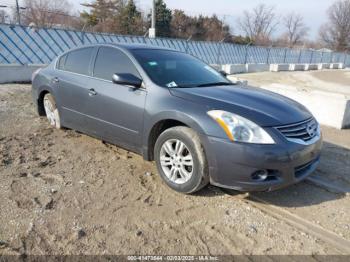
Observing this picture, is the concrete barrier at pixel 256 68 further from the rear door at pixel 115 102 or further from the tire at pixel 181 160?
the tire at pixel 181 160

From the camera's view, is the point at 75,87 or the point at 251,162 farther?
the point at 75,87

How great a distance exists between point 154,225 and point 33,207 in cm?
120

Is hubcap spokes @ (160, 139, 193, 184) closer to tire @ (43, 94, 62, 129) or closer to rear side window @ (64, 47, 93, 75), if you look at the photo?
rear side window @ (64, 47, 93, 75)

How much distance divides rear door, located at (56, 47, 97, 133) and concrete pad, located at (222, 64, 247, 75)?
17.0 meters

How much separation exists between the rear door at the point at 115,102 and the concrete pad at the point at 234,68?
17433mm

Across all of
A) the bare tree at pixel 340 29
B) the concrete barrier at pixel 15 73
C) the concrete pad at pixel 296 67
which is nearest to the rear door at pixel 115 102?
the concrete barrier at pixel 15 73

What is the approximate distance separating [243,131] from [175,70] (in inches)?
58.0

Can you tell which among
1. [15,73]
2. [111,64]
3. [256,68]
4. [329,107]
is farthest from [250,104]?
[256,68]

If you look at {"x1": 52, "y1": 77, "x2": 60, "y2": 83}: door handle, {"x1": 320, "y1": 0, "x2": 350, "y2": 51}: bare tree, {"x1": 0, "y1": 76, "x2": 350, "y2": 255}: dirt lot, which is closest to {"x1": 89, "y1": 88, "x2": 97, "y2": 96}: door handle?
{"x1": 0, "y1": 76, "x2": 350, "y2": 255}: dirt lot

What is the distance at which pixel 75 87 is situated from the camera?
4.64 metres

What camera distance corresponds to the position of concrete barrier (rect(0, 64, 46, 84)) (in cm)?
989

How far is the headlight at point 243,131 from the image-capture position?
10.1ft

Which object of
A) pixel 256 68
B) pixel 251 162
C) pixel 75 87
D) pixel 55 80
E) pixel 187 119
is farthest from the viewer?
pixel 256 68

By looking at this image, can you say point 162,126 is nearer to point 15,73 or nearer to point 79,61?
point 79,61
